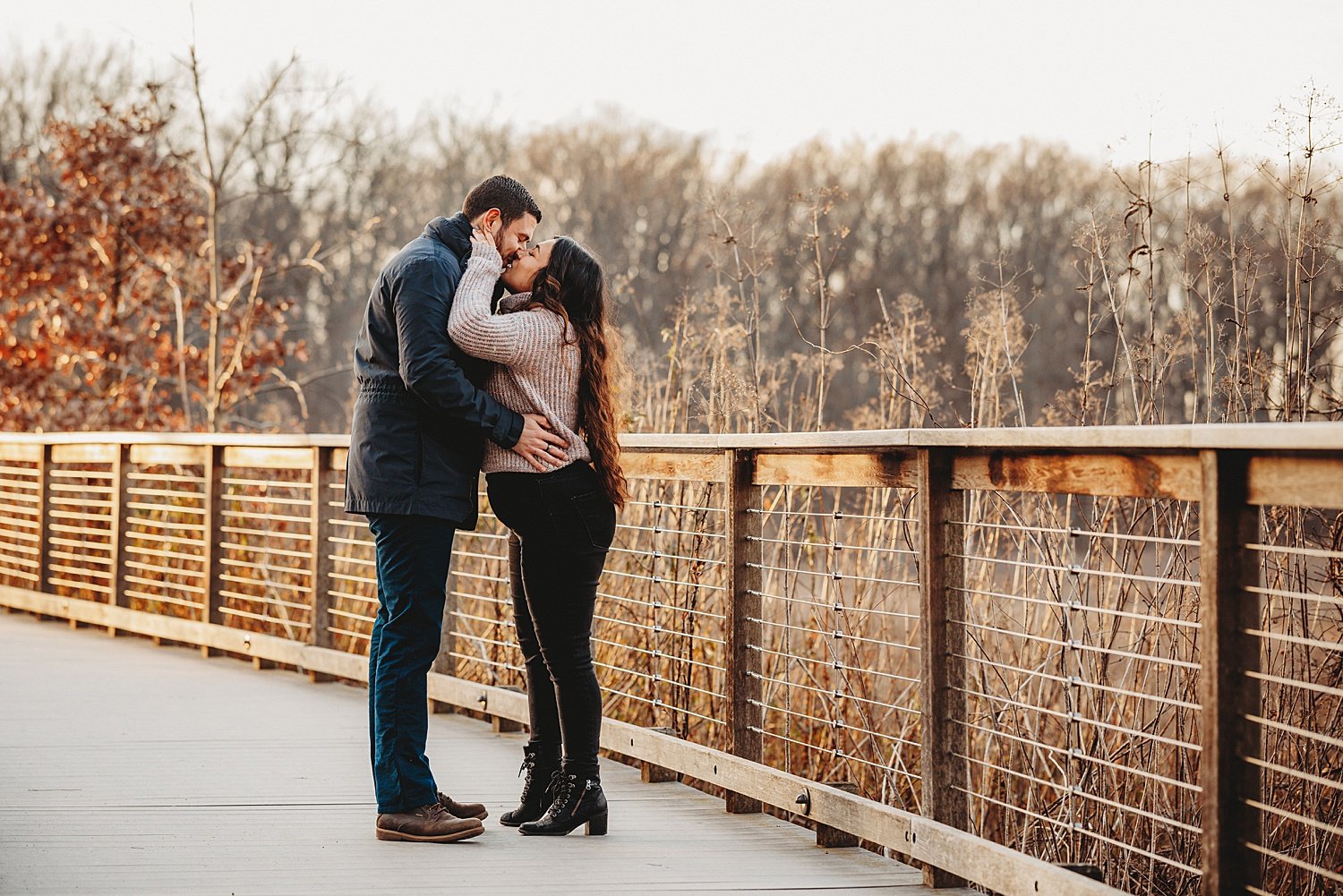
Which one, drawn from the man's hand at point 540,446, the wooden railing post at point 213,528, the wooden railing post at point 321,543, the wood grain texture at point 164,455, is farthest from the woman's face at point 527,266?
the wood grain texture at point 164,455

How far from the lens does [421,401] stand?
393 cm

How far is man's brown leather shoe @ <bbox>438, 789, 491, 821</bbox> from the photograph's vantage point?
4.10m

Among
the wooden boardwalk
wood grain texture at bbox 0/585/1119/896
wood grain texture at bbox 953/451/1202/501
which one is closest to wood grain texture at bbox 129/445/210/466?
wood grain texture at bbox 0/585/1119/896

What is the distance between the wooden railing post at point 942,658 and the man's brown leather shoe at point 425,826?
1.13 metres

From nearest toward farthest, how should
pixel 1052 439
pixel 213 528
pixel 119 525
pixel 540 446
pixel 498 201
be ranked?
pixel 1052 439
pixel 540 446
pixel 498 201
pixel 213 528
pixel 119 525

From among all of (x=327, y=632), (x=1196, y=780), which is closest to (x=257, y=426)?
(x=327, y=632)

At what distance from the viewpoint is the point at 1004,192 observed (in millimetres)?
31844

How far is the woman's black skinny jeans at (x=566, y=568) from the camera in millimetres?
3979

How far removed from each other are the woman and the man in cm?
6

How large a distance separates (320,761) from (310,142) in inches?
745

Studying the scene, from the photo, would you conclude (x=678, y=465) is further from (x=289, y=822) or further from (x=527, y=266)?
(x=289, y=822)

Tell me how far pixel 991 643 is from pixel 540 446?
2249mm

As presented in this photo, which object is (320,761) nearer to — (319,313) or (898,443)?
(898,443)

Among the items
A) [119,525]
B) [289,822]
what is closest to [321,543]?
[119,525]
